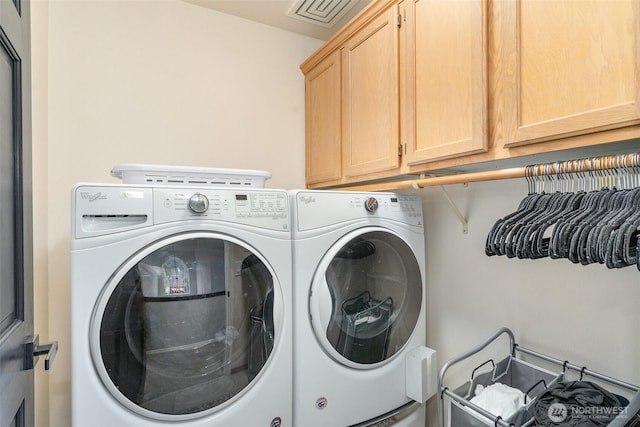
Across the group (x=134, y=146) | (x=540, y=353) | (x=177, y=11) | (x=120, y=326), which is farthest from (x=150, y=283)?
(x=177, y=11)

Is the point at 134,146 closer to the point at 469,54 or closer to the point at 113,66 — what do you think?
the point at 113,66

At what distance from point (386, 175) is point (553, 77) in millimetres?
758

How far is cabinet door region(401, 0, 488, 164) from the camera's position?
3.83 ft

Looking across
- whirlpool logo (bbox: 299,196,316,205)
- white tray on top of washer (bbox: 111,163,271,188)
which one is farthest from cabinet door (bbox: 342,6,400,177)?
white tray on top of washer (bbox: 111,163,271,188)

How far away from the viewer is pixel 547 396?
111 centimetres

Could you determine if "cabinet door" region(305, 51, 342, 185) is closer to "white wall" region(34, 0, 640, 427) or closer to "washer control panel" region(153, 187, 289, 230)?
"white wall" region(34, 0, 640, 427)

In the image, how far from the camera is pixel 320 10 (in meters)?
2.08

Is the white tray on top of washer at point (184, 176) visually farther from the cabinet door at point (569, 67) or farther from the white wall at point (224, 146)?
the cabinet door at point (569, 67)

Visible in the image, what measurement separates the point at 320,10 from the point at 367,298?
5.44ft

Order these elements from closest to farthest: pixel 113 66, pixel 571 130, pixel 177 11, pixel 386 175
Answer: pixel 571 130 < pixel 386 175 < pixel 113 66 < pixel 177 11

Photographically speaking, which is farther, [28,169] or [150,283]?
[150,283]

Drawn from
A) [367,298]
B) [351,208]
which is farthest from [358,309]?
[351,208]

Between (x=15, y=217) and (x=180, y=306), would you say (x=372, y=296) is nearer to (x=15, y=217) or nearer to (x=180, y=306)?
(x=180, y=306)

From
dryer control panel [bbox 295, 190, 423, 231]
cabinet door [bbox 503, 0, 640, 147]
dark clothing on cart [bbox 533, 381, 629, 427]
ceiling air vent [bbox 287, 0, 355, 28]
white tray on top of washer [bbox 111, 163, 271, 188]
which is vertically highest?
ceiling air vent [bbox 287, 0, 355, 28]
